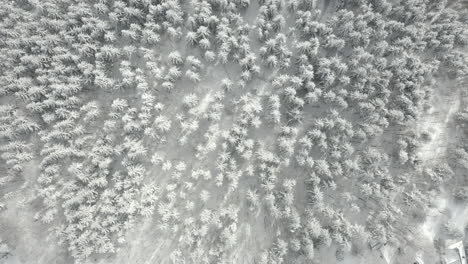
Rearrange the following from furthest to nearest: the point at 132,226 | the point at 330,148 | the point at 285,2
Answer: the point at 285,2
the point at 330,148
the point at 132,226

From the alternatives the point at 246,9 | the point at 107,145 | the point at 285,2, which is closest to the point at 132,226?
the point at 107,145

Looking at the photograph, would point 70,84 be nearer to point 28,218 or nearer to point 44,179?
point 44,179

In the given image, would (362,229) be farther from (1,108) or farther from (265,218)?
(1,108)

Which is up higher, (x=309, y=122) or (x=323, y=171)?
(x=309, y=122)

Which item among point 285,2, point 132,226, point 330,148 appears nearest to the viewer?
point 132,226

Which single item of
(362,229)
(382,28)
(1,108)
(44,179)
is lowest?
(362,229)

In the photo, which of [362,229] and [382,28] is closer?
[362,229]

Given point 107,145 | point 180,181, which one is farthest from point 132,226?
point 107,145
